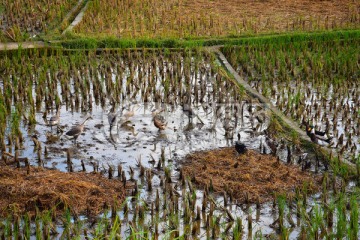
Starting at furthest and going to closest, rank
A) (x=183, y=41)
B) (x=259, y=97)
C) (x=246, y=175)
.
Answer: (x=183, y=41)
(x=259, y=97)
(x=246, y=175)

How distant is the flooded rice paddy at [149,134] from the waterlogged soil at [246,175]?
0.12 metres

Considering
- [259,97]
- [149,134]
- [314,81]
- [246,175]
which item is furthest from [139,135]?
[314,81]

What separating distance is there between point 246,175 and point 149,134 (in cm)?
167

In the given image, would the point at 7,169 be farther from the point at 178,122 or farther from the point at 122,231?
the point at 178,122

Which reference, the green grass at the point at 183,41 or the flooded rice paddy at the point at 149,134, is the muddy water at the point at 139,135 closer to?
the flooded rice paddy at the point at 149,134

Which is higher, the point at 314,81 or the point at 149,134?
the point at 314,81

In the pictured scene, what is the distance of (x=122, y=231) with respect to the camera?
515cm

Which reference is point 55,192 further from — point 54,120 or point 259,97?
point 259,97

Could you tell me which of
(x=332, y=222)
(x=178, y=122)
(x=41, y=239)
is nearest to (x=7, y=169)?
(x=41, y=239)

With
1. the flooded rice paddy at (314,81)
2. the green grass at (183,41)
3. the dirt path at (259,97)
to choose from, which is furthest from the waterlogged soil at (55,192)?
the green grass at (183,41)

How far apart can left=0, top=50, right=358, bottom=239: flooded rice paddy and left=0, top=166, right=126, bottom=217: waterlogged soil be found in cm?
14

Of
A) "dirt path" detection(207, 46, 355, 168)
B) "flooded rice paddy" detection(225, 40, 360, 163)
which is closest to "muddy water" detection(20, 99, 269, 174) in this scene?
"dirt path" detection(207, 46, 355, 168)

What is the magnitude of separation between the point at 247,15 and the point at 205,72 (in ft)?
13.5

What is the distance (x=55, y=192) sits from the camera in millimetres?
5492
